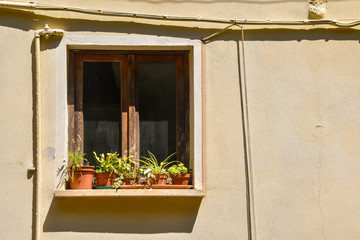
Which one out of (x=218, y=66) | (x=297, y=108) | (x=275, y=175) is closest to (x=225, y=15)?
(x=218, y=66)

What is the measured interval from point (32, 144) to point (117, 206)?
3.32 feet

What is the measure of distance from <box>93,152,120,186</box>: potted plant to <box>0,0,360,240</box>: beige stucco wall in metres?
0.28

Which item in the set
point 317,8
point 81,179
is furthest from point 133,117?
point 317,8

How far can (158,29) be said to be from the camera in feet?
25.0

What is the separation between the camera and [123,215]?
7328 millimetres

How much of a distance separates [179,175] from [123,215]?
0.67 metres

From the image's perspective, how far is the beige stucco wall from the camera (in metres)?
7.30

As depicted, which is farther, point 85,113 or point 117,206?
A: point 85,113

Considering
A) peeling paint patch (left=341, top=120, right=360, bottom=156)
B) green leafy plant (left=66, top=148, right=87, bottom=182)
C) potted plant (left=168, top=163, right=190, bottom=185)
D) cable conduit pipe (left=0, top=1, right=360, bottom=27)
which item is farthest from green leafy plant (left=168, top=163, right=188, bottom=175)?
peeling paint patch (left=341, top=120, right=360, bottom=156)

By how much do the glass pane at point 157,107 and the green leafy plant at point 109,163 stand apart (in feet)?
1.21

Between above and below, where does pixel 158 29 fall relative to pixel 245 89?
above

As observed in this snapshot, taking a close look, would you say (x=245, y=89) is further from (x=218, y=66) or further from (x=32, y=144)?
(x=32, y=144)

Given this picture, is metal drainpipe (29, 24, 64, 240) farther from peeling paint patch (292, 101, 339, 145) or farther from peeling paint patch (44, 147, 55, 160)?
peeling paint patch (292, 101, 339, 145)

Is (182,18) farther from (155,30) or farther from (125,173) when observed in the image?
(125,173)
